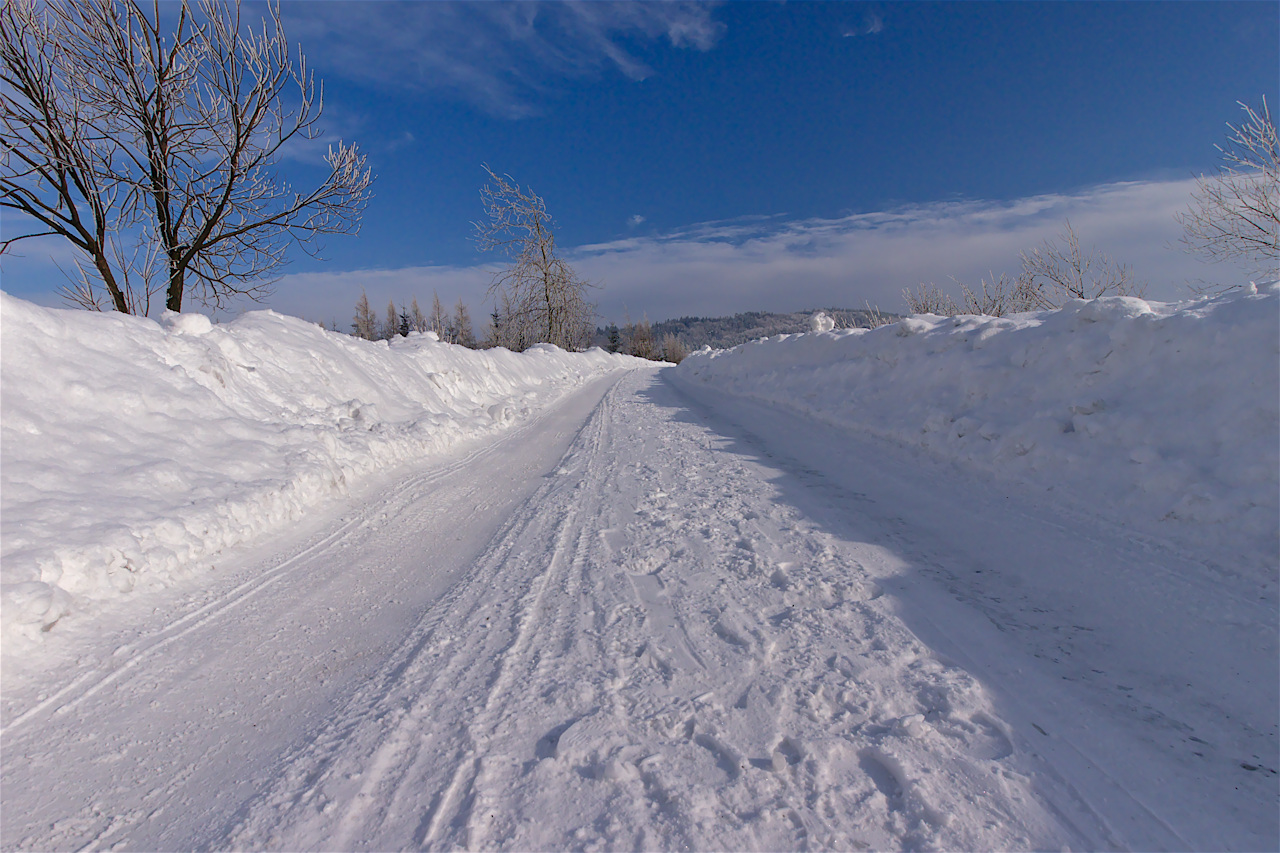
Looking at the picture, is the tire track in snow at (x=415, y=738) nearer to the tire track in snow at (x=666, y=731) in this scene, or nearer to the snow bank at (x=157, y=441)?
the tire track in snow at (x=666, y=731)

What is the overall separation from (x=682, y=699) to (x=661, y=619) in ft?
2.26

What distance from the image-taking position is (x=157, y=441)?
16.5 feet

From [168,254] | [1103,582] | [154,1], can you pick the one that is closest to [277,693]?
[1103,582]

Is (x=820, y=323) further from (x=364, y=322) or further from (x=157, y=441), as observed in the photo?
(x=364, y=322)

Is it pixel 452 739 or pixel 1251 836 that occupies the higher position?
pixel 452 739

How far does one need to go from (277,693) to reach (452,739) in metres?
1.09

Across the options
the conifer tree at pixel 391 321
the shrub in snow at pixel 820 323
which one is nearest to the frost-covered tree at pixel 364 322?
the conifer tree at pixel 391 321

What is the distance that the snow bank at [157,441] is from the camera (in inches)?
138

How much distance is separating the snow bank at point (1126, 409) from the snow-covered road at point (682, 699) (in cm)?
43

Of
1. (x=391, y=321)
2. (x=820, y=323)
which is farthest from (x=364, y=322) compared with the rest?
(x=820, y=323)

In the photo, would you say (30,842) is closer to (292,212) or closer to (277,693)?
(277,693)

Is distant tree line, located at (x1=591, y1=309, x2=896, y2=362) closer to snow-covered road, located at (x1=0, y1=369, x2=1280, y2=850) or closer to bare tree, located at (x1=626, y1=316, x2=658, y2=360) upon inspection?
bare tree, located at (x1=626, y1=316, x2=658, y2=360)

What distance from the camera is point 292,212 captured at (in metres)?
9.99

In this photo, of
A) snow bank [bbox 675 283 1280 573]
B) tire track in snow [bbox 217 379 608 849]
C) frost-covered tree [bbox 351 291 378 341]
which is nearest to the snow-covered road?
tire track in snow [bbox 217 379 608 849]
